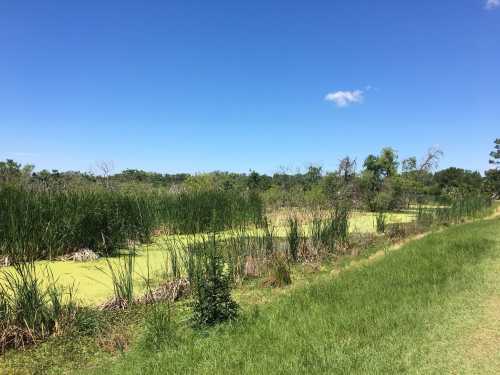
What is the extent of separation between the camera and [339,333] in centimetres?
388

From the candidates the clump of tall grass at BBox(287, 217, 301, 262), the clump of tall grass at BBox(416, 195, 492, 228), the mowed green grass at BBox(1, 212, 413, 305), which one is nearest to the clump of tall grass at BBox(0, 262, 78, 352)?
the mowed green grass at BBox(1, 212, 413, 305)

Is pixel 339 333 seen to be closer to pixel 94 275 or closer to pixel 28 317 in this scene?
pixel 28 317

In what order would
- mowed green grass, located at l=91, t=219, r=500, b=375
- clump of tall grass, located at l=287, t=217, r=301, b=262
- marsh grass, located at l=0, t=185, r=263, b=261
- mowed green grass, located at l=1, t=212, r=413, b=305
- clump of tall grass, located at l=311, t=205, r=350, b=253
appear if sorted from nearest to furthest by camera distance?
mowed green grass, located at l=91, t=219, r=500, b=375 < mowed green grass, located at l=1, t=212, r=413, b=305 < marsh grass, located at l=0, t=185, r=263, b=261 < clump of tall grass, located at l=287, t=217, r=301, b=262 < clump of tall grass, located at l=311, t=205, r=350, b=253

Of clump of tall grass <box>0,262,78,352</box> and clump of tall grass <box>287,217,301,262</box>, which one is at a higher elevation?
clump of tall grass <box>287,217,301,262</box>

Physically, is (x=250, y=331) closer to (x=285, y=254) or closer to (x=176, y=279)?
(x=176, y=279)

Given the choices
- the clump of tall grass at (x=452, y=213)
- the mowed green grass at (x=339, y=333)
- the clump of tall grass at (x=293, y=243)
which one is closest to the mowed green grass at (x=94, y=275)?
the mowed green grass at (x=339, y=333)

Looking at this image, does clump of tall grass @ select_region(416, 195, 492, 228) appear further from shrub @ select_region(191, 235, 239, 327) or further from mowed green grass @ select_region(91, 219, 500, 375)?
shrub @ select_region(191, 235, 239, 327)

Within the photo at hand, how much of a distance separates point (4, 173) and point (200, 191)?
5.71 metres

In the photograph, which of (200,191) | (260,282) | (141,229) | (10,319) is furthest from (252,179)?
(10,319)

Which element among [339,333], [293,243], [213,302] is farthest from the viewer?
[293,243]

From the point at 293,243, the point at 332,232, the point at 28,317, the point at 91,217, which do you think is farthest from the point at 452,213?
the point at 28,317

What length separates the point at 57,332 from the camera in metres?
4.50

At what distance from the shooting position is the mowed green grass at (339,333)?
3299 mm

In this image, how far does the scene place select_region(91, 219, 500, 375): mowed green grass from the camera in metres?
3.30
